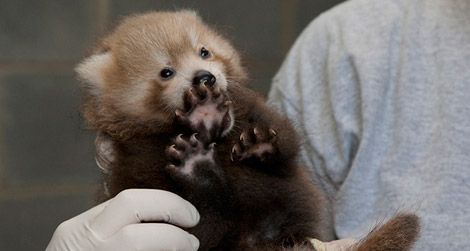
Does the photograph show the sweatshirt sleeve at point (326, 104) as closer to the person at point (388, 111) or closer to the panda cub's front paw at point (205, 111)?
the person at point (388, 111)

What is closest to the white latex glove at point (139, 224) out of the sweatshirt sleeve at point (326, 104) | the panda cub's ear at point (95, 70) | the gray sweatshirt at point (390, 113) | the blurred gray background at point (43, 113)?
the panda cub's ear at point (95, 70)

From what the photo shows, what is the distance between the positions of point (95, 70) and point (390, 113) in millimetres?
847

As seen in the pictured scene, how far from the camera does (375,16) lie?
2.10m

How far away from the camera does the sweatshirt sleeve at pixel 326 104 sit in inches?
80.6

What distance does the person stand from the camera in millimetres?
1827

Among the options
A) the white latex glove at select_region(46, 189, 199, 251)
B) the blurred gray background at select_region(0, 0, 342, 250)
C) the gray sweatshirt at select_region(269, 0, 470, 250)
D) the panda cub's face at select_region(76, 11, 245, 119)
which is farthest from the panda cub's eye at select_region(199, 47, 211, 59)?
the blurred gray background at select_region(0, 0, 342, 250)

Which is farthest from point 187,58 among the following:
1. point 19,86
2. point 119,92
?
point 19,86

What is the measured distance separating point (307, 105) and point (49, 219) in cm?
137

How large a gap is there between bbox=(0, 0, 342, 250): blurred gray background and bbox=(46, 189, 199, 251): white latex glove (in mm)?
1270

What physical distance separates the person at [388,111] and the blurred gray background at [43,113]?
68 centimetres

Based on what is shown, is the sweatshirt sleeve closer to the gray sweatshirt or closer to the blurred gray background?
the gray sweatshirt

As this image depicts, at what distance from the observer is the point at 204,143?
1391 mm

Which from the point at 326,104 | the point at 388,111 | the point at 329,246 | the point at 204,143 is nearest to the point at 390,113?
the point at 388,111

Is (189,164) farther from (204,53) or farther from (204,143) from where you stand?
(204,53)
